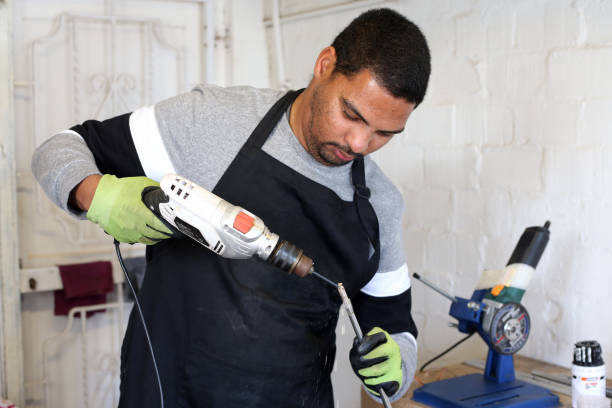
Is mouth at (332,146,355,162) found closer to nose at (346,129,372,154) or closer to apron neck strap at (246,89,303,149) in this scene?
nose at (346,129,372,154)

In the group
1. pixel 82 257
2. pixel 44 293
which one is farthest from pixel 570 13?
pixel 44 293

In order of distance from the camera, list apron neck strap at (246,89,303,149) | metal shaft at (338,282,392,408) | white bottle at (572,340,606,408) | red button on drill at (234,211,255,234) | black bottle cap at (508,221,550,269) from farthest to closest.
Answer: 1. black bottle cap at (508,221,550,269)
2. white bottle at (572,340,606,408)
3. apron neck strap at (246,89,303,149)
4. metal shaft at (338,282,392,408)
5. red button on drill at (234,211,255,234)

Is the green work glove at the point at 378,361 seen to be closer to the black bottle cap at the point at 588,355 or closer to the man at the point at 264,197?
the man at the point at 264,197

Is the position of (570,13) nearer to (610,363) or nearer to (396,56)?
(396,56)

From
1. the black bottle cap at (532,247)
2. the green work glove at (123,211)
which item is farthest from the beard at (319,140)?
the black bottle cap at (532,247)

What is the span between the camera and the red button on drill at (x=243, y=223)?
3.33ft

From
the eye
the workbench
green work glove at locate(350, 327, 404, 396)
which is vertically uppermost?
the eye

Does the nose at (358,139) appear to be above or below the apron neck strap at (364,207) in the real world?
above

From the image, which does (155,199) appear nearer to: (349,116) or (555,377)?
(349,116)

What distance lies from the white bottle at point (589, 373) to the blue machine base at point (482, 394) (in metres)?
0.10

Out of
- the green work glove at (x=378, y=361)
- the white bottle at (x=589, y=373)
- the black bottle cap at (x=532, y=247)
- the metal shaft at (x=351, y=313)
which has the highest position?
the black bottle cap at (x=532, y=247)

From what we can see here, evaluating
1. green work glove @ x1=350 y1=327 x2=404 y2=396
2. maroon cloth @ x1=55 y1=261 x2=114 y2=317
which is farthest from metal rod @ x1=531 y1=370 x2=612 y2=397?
maroon cloth @ x1=55 y1=261 x2=114 y2=317

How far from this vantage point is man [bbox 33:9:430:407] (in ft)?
3.87

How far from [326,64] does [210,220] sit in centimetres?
43
